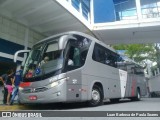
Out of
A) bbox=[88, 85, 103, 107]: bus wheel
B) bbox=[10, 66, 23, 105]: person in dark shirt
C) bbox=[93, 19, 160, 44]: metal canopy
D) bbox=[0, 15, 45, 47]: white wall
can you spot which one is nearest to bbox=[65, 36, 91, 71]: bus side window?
bbox=[88, 85, 103, 107]: bus wheel

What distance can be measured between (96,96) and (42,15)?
738cm

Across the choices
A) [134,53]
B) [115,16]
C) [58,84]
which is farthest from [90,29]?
[134,53]

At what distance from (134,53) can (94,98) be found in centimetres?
2686

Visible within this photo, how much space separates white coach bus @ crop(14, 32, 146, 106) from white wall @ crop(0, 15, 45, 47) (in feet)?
14.8

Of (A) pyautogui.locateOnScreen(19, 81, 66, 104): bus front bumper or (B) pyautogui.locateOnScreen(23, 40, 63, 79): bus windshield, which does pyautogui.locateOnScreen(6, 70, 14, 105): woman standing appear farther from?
(A) pyautogui.locateOnScreen(19, 81, 66, 104): bus front bumper

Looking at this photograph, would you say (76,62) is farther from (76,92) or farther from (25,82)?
(25,82)

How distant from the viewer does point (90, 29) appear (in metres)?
18.7

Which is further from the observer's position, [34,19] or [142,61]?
[142,61]

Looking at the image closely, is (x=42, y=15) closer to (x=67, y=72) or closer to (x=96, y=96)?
(x=96, y=96)

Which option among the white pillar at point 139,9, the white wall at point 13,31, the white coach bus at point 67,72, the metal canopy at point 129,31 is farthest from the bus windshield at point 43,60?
the white pillar at point 139,9

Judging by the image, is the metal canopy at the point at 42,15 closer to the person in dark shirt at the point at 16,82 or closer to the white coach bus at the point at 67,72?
the white coach bus at the point at 67,72

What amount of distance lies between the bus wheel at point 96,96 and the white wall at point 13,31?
21.4 feet

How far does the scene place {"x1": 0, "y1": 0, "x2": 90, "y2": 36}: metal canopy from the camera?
13.9 metres

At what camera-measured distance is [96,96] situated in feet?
34.7
